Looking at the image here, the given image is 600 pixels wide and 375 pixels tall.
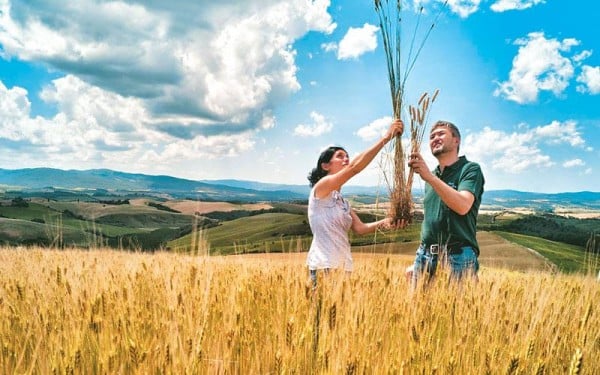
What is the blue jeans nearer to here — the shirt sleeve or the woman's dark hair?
the shirt sleeve

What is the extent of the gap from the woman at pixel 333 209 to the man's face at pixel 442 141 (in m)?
0.29

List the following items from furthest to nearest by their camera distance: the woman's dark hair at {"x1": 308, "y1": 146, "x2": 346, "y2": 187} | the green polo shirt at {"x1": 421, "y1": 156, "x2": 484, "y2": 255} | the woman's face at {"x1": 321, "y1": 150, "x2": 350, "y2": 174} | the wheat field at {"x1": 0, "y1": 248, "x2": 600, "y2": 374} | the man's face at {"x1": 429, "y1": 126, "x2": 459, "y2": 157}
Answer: the woman's dark hair at {"x1": 308, "y1": 146, "x2": 346, "y2": 187}
the woman's face at {"x1": 321, "y1": 150, "x2": 350, "y2": 174}
the man's face at {"x1": 429, "y1": 126, "x2": 459, "y2": 157}
the green polo shirt at {"x1": 421, "y1": 156, "x2": 484, "y2": 255}
the wheat field at {"x1": 0, "y1": 248, "x2": 600, "y2": 374}

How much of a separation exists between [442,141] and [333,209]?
3.62 ft

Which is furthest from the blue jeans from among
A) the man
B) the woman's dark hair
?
the woman's dark hair

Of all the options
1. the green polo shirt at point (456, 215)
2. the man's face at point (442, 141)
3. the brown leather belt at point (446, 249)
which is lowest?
the brown leather belt at point (446, 249)

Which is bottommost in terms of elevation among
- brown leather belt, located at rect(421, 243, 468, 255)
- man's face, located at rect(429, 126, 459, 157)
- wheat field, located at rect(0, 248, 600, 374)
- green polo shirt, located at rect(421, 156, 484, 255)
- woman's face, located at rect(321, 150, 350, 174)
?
wheat field, located at rect(0, 248, 600, 374)

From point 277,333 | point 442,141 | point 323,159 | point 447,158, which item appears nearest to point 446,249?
point 447,158

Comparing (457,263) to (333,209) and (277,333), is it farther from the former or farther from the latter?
(277,333)

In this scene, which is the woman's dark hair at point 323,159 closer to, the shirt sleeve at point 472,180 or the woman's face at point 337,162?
the woman's face at point 337,162

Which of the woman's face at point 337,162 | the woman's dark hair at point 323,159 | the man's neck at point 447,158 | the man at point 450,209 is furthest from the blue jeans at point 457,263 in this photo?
the woman's dark hair at point 323,159

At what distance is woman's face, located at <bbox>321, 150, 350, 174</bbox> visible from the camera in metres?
3.67

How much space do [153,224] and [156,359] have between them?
104m

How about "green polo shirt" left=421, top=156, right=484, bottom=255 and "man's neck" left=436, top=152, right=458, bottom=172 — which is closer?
"green polo shirt" left=421, top=156, right=484, bottom=255

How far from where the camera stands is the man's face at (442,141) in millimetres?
3312
